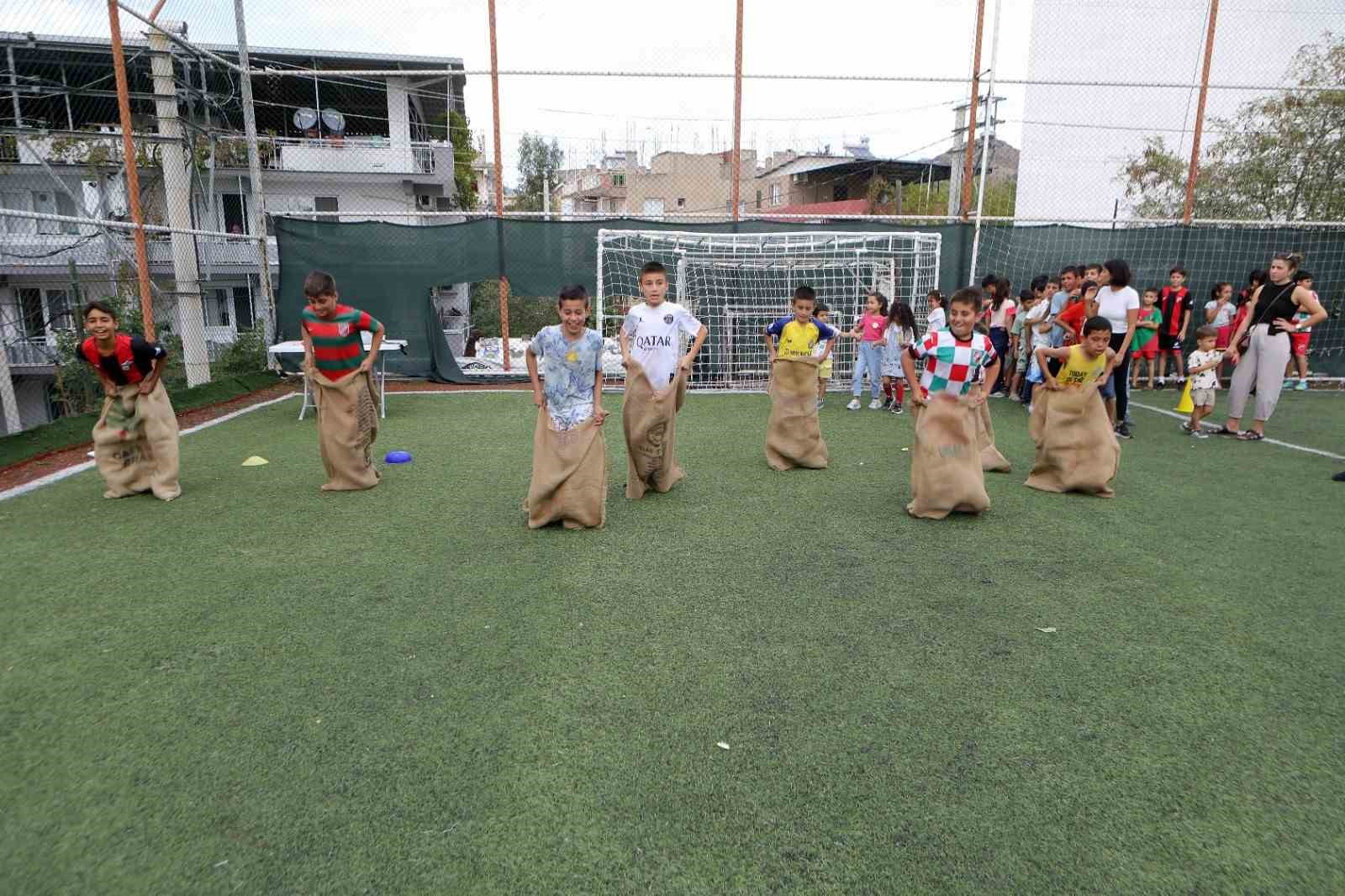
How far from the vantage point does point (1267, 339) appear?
7852 mm

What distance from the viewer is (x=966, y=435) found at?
5.35 metres

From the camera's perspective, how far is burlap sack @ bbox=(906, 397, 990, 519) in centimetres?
534

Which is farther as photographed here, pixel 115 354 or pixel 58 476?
pixel 58 476

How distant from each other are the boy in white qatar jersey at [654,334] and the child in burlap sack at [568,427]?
0.59 meters

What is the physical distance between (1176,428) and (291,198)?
20.4 m

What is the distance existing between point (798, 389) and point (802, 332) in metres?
0.48

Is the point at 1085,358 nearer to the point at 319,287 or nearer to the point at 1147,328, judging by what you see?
the point at 319,287

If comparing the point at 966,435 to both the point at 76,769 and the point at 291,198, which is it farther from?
the point at 291,198

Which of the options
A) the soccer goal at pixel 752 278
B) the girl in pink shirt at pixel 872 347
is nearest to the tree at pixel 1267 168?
the soccer goal at pixel 752 278

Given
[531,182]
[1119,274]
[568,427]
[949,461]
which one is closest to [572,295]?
[568,427]

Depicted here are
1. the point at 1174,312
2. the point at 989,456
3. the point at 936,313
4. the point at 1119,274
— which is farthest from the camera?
the point at 1174,312

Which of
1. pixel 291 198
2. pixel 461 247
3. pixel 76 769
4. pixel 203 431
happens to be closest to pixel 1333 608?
pixel 76 769

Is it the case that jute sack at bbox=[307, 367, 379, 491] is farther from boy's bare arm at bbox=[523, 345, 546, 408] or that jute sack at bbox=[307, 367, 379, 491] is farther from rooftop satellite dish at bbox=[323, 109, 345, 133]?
rooftop satellite dish at bbox=[323, 109, 345, 133]

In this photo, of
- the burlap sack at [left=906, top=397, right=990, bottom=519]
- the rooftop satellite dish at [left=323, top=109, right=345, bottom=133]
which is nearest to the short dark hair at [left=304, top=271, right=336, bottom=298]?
the burlap sack at [left=906, top=397, right=990, bottom=519]
